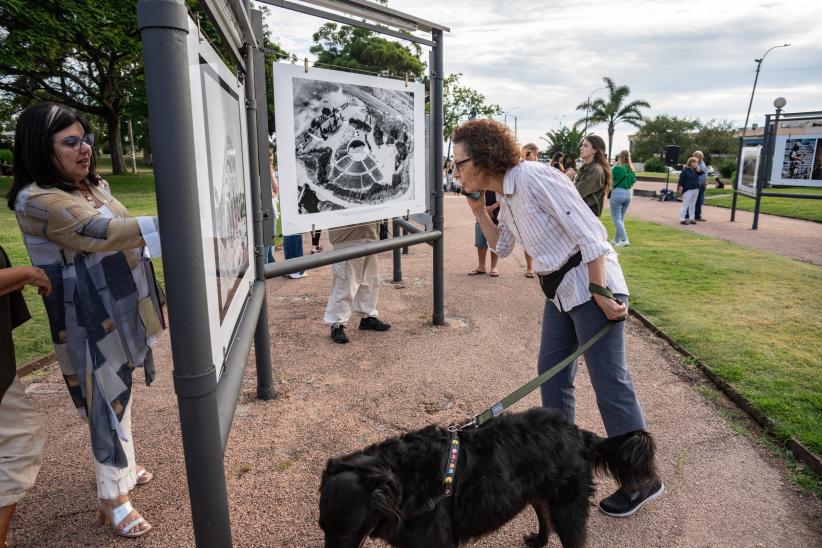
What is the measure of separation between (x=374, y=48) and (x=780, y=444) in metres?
26.4

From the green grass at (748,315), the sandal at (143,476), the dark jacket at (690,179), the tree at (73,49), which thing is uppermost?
the tree at (73,49)

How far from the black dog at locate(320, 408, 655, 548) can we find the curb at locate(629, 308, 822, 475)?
61.2 inches

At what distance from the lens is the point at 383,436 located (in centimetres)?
345

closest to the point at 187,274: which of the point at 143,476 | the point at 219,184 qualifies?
the point at 219,184

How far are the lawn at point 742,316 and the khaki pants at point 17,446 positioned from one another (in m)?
2.89

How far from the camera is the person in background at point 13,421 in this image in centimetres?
212

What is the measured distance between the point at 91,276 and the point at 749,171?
17.4 m

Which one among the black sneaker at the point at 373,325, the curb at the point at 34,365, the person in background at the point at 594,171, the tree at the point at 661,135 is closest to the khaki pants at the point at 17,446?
the curb at the point at 34,365

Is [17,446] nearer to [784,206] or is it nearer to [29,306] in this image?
[29,306]

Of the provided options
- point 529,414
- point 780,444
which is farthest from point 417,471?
point 780,444

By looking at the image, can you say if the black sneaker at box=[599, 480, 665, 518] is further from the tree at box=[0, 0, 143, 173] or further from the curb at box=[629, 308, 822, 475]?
the tree at box=[0, 0, 143, 173]

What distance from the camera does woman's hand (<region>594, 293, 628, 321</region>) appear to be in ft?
8.09

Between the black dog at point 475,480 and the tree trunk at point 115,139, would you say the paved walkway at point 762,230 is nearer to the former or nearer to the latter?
the black dog at point 475,480

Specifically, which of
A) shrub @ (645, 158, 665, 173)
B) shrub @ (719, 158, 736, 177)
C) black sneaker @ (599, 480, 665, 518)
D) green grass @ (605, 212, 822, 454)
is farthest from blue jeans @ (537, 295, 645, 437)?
shrub @ (645, 158, 665, 173)
